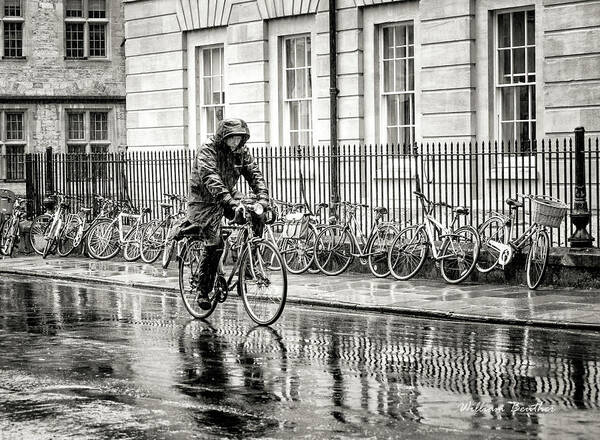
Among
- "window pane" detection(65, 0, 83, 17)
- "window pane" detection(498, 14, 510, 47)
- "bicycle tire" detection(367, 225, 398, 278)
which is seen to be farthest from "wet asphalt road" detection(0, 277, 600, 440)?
"window pane" detection(65, 0, 83, 17)

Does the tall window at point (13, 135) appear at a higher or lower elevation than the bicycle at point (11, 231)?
higher

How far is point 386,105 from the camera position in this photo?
23156mm

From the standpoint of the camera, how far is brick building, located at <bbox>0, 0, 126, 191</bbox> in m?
40.7

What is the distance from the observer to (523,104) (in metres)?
20.8

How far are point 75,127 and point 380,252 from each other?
24841 mm

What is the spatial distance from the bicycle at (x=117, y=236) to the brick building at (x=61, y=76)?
58.1ft

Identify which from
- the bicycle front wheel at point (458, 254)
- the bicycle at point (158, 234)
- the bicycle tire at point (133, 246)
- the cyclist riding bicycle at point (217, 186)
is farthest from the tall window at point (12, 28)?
the cyclist riding bicycle at point (217, 186)

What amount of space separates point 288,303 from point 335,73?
9.11 m

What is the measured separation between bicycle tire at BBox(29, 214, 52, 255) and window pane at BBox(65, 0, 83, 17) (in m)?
18.1

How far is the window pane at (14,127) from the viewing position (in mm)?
40531

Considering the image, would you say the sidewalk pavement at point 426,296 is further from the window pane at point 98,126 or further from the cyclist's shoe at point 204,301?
the window pane at point 98,126

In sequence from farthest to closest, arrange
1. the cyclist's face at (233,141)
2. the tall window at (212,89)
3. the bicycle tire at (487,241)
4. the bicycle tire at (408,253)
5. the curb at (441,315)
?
1. the tall window at (212,89)
2. the bicycle tire at (408,253)
3. the bicycle tire at (487,241)
4. the curb at (441,315)
5. the cyclist's face at (233,141)

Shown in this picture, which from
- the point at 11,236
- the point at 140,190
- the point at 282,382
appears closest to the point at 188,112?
the point at 140,190

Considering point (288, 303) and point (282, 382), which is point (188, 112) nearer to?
point (288, 303)
